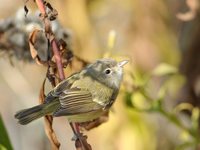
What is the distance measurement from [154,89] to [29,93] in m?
0.52

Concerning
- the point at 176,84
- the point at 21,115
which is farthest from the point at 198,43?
the point at 21,115

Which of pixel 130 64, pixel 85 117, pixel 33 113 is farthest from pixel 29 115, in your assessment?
pixel 130 64

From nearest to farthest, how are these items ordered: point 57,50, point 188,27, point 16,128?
point 57,50 → point 188,27 → point 16,128

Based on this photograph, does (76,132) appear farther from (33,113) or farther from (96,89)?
(96,89)

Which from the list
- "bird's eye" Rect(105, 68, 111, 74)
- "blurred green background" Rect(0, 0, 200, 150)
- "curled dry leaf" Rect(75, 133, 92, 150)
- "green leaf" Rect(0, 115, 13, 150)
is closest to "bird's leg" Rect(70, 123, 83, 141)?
"curled dry leaf" Rect(75, 133, 92, 150)

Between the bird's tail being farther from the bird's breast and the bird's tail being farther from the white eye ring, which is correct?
the white eye ring

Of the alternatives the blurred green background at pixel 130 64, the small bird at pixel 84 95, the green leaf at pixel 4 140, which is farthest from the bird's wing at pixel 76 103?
the blurred green background at pixel 130 64

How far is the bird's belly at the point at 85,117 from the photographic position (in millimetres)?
1482

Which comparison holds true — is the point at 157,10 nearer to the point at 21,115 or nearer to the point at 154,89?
the point at 154,89

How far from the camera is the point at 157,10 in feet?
8.21

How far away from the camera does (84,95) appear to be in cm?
165

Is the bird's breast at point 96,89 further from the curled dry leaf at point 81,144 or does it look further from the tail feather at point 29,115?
the curled dry leaf at point 81,144

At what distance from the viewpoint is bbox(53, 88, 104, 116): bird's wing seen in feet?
5.01

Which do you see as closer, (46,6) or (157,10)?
(46,6)
